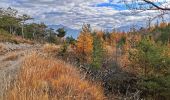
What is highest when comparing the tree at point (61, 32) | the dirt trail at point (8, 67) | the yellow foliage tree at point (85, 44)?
the dirt trail at point (8, 67)

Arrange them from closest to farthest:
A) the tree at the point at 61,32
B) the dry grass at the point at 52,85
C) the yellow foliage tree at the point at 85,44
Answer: the dry grass at the point at 52,85 < the yellow foliage tree at the point at 85,44 < the tree at the point at 61,32

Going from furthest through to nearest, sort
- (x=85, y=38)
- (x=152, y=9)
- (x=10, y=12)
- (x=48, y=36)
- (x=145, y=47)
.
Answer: (x=48, y=36)
(x=10, y=12)
(x=85, y=38)
(x=145, y=47)
(x=152, y=9)

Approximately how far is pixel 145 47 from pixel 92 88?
2854cm

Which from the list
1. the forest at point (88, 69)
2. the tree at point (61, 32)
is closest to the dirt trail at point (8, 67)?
the forest at point (88, 69)

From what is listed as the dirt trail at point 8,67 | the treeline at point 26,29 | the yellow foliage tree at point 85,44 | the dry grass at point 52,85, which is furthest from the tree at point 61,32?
the dry grass at point 52,85

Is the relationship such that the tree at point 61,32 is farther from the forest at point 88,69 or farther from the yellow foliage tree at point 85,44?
the yellow foliage tree at point 85,44

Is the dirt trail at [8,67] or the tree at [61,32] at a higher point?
the dirt trail at [8,67]

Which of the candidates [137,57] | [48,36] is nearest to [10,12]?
[48,36]

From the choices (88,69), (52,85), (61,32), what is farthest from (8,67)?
(61,32)

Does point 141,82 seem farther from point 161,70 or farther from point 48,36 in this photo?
point 48,36

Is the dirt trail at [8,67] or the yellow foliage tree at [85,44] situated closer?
the dirt trail at [8,67]

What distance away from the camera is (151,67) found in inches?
1465

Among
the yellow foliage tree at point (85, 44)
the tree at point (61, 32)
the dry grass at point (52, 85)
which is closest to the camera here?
the dry grass at point (52, 85)

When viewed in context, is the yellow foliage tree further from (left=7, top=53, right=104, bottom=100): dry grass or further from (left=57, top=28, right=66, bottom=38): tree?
(left=57, top=28, right=66, bottom=38): tree
